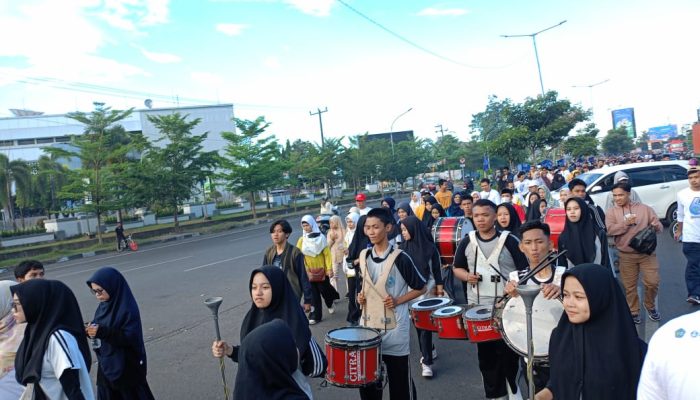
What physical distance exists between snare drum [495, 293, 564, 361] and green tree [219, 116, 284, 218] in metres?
28.7

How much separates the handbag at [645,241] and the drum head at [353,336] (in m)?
3.77

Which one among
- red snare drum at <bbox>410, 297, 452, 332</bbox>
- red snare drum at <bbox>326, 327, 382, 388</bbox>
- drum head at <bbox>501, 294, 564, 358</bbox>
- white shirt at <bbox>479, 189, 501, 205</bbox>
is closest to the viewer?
drum head at <bbox>501, 294, 564, 358</bbox>

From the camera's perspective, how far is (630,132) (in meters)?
77.4

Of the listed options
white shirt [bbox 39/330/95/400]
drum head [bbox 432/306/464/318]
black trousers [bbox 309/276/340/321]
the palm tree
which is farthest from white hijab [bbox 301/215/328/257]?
the palm tree

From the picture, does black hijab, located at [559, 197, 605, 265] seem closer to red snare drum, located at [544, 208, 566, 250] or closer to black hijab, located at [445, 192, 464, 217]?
red snare drum, located at [544, 208, 566, 250]

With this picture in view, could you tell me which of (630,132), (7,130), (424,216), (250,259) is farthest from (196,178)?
(630,132)

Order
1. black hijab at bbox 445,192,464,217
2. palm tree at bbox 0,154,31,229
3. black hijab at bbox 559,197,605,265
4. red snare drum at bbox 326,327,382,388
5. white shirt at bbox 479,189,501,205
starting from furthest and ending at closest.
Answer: palm tree at bbox 0,154,31,229
black hijab at bbox 445,192,464,217
white shirt at bbox 479,189,501,205
black hijab at bbox 559,197,605,265
red snare drum at bbox 326,327,382,388

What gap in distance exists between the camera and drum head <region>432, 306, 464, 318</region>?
12.0ft

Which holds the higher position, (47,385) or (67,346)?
(67,346)

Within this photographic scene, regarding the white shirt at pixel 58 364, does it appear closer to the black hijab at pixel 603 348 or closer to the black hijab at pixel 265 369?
the black hijab at pixel 265 369

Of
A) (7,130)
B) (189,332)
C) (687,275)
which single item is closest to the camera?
(687,275)

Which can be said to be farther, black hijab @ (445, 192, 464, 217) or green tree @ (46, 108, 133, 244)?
green tree @ (46, 108, 133, 244)

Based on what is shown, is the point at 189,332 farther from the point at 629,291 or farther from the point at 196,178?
the point at 196,178

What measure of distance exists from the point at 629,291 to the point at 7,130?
237 ft
